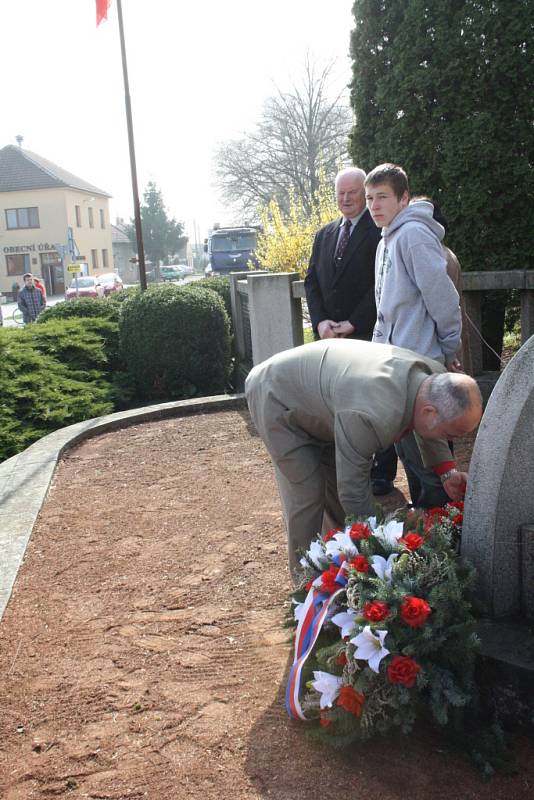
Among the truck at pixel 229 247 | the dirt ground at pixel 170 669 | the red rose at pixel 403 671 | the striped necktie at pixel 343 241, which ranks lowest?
the dirt ground at pixel 170 669

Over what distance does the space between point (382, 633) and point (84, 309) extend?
33.2ft

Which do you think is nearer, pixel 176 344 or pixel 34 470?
pixel 34 470

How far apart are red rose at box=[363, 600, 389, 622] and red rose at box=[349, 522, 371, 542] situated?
0.30 metres

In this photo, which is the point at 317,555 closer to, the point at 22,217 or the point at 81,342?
the point at 81,342

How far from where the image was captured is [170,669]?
123 inches

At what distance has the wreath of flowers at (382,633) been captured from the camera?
7.88 feet

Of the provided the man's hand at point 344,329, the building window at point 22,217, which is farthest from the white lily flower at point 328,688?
the building window at point 22,217

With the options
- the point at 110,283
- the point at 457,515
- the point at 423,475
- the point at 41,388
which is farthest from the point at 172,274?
the point at 457,515

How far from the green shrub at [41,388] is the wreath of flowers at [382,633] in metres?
5.26

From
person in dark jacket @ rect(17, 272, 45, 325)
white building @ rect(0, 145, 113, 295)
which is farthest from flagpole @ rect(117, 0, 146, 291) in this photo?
white building @ rect(0, 145, 113, 295)

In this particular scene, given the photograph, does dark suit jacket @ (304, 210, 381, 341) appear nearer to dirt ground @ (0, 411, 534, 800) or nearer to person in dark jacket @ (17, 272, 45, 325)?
dirt ground @ (0, 411, 534, 800)

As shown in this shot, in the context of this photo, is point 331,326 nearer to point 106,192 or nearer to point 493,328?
point 493,328

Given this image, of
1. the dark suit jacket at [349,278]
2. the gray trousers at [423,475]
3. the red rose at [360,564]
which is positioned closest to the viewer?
the red rose at [360,564]

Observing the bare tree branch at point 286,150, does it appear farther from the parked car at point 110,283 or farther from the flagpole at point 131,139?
the flagpole at point 131,139
